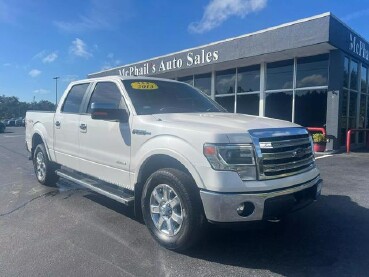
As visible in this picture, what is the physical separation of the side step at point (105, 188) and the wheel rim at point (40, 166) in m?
1.21

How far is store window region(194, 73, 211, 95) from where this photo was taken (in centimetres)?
1833

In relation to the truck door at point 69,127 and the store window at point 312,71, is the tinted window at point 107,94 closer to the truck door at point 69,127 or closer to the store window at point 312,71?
the truck door at point 69,127

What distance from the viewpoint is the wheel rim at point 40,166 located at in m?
6.62

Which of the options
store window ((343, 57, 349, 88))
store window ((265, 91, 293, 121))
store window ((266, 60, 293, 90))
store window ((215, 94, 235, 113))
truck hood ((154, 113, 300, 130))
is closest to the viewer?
truck hood ((154, 113, 300, 130))

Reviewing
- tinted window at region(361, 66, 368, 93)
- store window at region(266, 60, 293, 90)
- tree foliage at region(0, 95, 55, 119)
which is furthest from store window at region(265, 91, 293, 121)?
tree foliage at region(0, 95, 55, 119)

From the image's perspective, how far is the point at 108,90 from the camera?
4.97 m

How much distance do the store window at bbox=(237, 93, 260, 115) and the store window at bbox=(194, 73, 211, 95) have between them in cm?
238

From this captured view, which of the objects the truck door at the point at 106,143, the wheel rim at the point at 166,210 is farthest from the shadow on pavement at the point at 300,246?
the truck door at the point at 106,143

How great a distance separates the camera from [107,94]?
497 cm

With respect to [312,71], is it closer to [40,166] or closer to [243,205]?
[40,166]

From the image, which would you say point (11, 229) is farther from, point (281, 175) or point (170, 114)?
point (281, 175)

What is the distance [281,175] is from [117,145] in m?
2.16

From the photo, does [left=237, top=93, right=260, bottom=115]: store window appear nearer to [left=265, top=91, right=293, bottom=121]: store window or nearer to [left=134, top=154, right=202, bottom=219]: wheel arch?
[left=265, top=91, right=293, bottom=121]: store window

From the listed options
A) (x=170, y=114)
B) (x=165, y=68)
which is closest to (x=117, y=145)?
(x=170, y=114)
